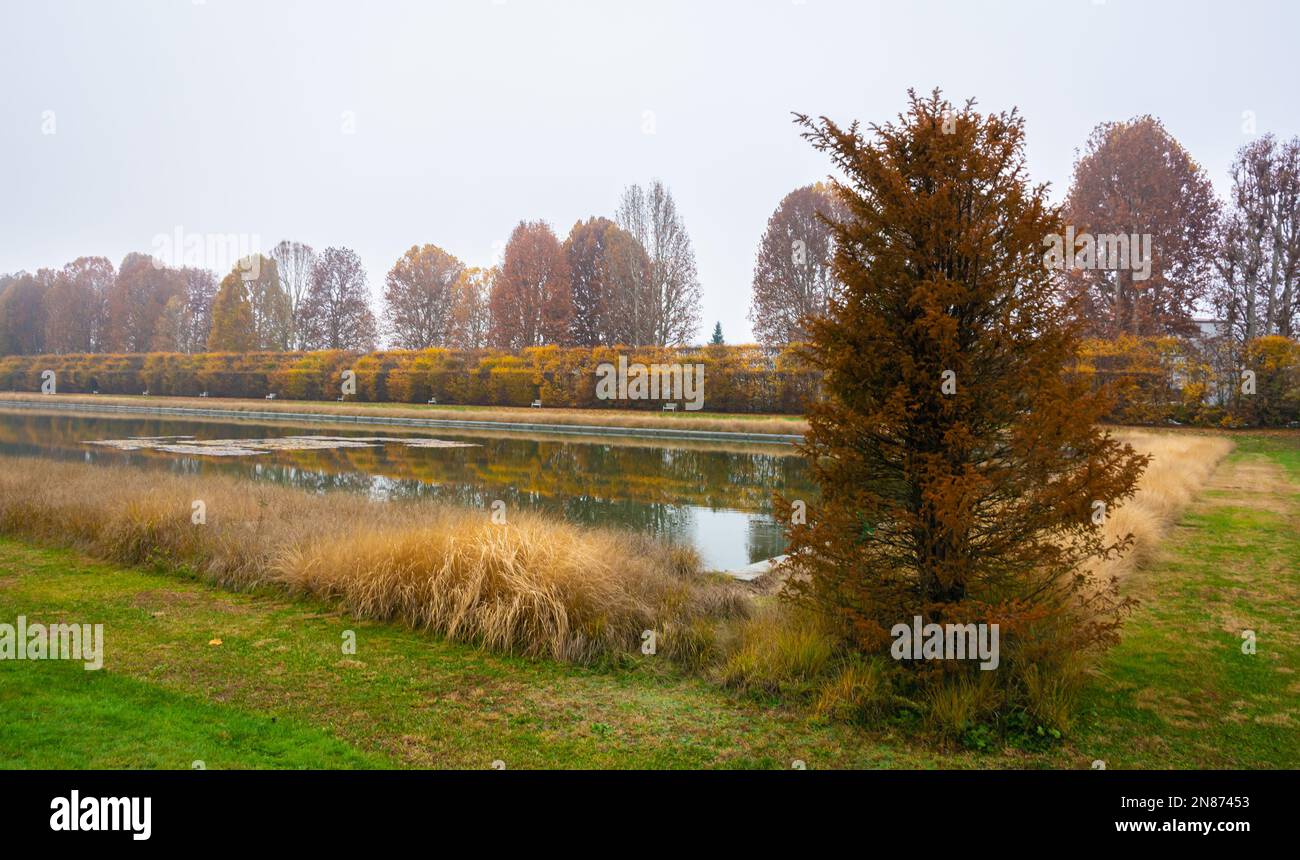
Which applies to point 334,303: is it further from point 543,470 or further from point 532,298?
point 543,470

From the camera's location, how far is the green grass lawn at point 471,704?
4125mm

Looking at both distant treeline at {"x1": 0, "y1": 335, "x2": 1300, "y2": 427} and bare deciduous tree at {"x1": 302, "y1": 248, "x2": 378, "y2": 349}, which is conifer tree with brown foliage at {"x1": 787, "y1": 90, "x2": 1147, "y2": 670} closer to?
distant treeline at {"x1": 0, "y1": 335, "x2": 1300, "y2": 427}

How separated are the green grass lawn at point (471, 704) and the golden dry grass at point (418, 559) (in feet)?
1.05

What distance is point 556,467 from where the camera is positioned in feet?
61.6

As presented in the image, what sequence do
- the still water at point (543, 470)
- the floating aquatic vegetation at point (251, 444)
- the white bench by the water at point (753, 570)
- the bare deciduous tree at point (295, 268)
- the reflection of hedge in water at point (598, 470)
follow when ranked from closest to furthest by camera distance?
the white bench by the water at point (753, 570) < the still water at point (543, 470) < the reflection of hedge in water at point (598, 470) < the floating aquatic vegetation at point (251, 444) < the bare deciduous tree at point (295, 268)

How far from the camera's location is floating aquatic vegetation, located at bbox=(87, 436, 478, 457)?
2125 centimetres

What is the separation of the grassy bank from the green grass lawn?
19.5m

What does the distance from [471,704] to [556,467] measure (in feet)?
45.8

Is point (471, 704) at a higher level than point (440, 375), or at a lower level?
lower

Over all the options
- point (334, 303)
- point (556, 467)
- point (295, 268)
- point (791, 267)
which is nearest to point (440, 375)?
point (791, 267)

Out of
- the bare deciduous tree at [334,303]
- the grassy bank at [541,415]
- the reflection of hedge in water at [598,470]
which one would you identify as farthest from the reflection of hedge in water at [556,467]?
the bare deciduous tree at [334,303]

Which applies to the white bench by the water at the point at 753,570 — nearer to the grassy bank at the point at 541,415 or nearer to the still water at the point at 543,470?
the still water at the point at 543,470
